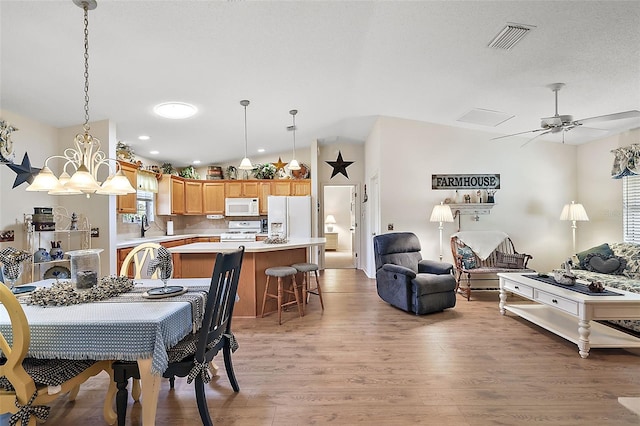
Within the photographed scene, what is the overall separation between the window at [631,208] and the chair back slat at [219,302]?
533 cm

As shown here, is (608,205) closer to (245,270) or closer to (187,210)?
(245,270)

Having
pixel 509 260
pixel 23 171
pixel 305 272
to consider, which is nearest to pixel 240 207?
pixel 305 272

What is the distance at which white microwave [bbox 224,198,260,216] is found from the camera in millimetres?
6824

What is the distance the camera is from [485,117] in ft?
15.0

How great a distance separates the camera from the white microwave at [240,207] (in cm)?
682

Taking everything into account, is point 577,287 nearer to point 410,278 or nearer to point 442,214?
point 410,278

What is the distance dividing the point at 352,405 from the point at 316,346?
3.08 feet

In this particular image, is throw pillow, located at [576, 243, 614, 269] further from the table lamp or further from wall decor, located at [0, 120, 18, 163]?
the table lamp

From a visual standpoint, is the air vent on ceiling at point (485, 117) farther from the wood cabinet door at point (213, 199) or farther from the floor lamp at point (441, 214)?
the wood cabinet door at point (213, 199)

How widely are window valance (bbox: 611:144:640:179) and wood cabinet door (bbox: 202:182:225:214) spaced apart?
263 inches

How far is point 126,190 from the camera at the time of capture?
2.21 meters

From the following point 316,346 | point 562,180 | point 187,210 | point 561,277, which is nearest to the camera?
point 316,346

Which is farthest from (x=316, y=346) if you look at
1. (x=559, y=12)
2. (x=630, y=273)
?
(x=630, y=273)

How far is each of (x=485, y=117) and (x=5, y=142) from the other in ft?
18.7
